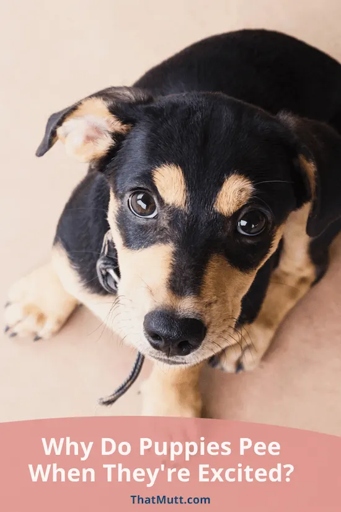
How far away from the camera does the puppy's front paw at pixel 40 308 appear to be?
101 inches

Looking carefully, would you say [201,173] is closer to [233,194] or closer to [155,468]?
[233,194]

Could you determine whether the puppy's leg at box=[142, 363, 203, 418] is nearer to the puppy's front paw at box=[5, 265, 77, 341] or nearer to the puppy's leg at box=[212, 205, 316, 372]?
the puppy's leg at box=[212, 205, 316, 372]

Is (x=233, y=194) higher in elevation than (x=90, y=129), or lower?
lower

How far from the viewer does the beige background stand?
101 inches

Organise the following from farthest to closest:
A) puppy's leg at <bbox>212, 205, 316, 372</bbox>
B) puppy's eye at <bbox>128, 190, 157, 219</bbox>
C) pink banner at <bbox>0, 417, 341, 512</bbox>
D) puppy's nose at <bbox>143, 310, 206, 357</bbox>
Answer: puppy's leg at <bbox>212, 205, 316, 372</bbox> → pink banner at <bbox>0, 417, 341, 512</bbox> → puppy's eye at <bbox>128, 190, 157, 219</bbox> → puppy's nose at <bbox>143, 310, 206, 357</bbox>

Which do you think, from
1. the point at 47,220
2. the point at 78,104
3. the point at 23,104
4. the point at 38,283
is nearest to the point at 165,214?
the point at 78,104

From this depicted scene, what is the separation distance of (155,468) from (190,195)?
108 centimetres

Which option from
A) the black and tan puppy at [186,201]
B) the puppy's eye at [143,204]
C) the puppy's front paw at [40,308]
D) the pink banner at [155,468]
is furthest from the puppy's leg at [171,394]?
the puppy's eye at [143,204]

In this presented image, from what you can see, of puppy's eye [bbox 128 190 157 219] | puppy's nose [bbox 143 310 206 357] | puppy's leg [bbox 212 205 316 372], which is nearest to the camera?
puppy's nose [bbox 143 310 206 357]

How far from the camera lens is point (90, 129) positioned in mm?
1934

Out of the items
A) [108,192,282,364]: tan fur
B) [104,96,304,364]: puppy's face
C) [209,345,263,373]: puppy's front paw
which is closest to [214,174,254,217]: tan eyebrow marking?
[104,96,304,364]: puppy's face

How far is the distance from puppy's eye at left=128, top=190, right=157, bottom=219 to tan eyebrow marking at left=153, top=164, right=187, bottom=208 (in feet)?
0.18

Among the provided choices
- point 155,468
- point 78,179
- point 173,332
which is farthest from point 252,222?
point 78,179

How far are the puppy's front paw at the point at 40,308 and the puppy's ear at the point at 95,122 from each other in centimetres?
72
